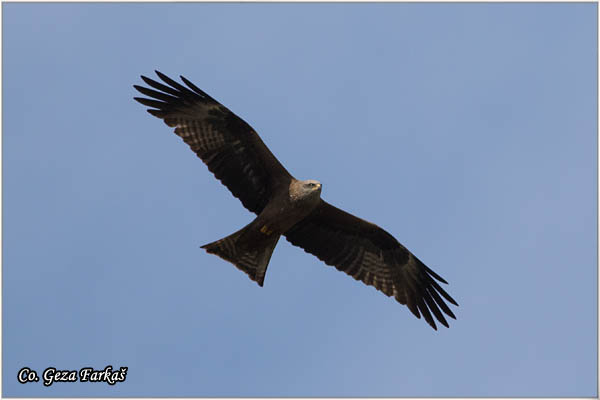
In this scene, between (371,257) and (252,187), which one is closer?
(252,187)

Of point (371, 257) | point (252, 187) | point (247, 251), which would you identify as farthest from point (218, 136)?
point (371, 257)

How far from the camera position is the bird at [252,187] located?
12500 mm

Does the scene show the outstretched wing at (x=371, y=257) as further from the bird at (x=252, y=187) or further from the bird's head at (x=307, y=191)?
the bird's head at (x=307, y=191)

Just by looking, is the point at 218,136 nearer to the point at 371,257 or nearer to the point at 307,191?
the point at 307,191

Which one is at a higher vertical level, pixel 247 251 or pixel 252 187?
pixel 252 187

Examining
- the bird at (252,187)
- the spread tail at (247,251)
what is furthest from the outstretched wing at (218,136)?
the spread tail at (247,251)

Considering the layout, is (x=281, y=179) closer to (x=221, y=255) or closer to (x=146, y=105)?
(x=221, y=255)

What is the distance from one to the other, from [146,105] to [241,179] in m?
1.67

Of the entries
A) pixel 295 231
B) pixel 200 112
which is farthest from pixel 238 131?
pixel 295 231

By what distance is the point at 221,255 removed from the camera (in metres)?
12.6

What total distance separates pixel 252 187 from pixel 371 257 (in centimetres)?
218

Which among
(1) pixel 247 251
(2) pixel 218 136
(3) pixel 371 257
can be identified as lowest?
(1) pixel 247 251

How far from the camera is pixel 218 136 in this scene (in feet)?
41.9

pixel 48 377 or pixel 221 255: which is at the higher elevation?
pixel 221 255
